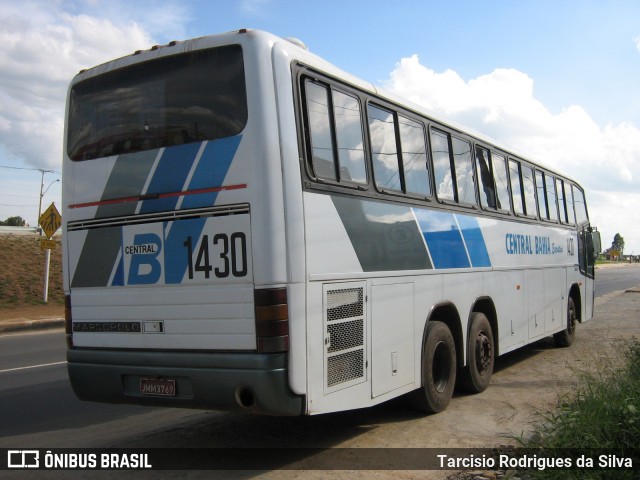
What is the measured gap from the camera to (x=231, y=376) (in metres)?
4.96

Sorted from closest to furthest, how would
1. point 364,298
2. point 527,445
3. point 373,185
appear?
point 527,445
point 364,298
point 373,185

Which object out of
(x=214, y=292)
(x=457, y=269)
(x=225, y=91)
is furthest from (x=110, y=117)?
(x=457, y=269)

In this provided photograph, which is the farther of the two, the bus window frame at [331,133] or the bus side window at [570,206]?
the bus side window at [570,206]

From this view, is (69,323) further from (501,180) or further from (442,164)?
(501,180)

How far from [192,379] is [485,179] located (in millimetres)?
5579

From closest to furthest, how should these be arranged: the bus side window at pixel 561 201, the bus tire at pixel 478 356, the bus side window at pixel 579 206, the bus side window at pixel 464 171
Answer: the bus tire at pixel 478 356, the bus side window at pixel 464 171, the bus side window at pixel 561 201, the bus side window at pixel 579 206

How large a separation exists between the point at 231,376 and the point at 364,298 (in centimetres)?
144

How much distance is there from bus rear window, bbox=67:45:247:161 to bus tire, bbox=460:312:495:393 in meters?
4.34

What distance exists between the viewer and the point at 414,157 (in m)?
7.15

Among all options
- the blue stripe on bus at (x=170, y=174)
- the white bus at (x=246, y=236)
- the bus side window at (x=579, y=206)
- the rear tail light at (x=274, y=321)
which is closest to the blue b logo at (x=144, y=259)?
the white bus at (x=246, y=236)

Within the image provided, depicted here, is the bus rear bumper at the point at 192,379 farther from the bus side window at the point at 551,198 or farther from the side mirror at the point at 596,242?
the side mirror at the point at 596,242

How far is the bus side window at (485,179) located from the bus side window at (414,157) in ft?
6.00

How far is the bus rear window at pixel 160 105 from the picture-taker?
5250 millimetres

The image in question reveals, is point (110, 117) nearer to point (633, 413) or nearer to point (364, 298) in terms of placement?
point (364, 298)
